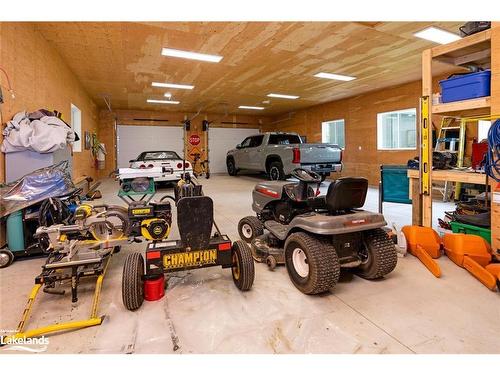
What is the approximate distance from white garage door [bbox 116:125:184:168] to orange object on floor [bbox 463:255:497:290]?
43.2ft

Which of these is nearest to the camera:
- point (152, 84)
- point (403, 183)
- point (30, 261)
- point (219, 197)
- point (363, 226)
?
point (363, 226)

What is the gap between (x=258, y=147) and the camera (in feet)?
34.4

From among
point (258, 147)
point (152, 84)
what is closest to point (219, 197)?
point (258, 147)

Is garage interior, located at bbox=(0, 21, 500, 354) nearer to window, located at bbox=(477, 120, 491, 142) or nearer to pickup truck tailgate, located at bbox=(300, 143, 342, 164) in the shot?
window, located at bbox=(477, 120, 491, 142)

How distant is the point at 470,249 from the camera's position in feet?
9.89

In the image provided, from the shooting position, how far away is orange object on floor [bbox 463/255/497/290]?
2543 millimetres

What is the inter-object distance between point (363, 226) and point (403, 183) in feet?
7.71

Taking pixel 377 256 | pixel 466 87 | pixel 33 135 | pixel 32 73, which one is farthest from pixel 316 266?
pixel 32 73

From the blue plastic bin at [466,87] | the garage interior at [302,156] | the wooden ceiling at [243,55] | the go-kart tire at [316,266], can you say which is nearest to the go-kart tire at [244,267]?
the garage interior at [302,156]

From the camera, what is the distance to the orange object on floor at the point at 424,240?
3.31m

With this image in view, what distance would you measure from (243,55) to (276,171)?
4002 mm

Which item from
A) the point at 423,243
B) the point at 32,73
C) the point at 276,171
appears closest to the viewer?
the point at 423,243

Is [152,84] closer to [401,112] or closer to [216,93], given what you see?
[216,93]

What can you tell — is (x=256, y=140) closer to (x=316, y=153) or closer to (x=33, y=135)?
(x=316, y=153)
